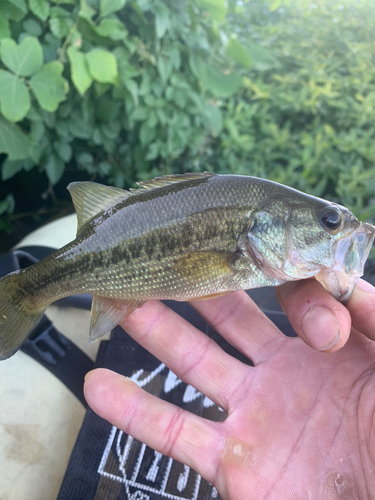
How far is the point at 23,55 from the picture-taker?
164 cm

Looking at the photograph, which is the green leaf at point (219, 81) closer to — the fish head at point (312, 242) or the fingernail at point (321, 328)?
the fish head at point (312, 242)

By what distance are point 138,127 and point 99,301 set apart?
166 centimetres

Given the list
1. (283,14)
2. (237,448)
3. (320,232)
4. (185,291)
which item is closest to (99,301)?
(185,291)

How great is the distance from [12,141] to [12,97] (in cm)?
26

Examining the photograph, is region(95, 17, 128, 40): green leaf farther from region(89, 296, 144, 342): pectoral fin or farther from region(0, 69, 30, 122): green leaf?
region(89, 296, 144, 342): pectoral fin

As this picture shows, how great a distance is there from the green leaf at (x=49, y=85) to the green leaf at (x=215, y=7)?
948mm

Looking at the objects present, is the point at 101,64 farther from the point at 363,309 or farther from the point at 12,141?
the point at 363,309

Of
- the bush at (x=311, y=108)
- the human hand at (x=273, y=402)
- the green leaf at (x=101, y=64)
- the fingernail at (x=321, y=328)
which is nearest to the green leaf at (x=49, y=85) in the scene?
the green leaf at (x=101, y=64)

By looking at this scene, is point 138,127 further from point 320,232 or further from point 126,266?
point 320,232

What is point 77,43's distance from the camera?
1.82 metres

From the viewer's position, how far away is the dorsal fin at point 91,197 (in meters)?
1.44

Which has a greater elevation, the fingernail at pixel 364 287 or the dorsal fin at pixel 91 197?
the dorsal fin at pixel 91 197

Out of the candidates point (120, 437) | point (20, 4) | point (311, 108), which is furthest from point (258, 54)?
point (120, 437)

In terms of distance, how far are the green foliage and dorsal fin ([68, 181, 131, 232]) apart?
577mm
